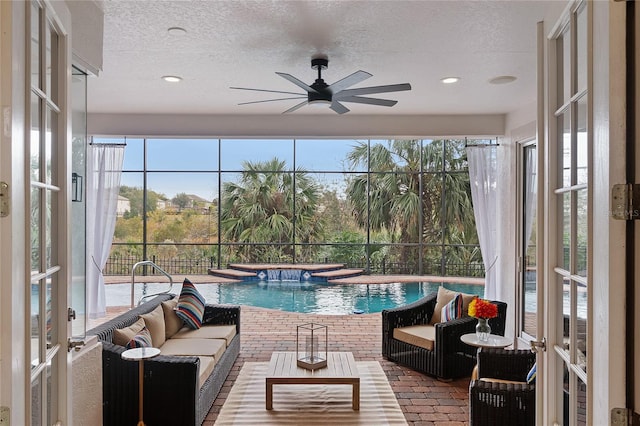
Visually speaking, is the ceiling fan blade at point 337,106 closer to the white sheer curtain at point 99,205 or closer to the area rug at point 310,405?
the area rug at point 310,405

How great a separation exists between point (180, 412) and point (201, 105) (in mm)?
3214

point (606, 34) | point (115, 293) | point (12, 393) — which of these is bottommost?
point (115, 293)

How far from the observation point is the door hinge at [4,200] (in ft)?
3.84

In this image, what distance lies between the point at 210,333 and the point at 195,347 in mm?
516

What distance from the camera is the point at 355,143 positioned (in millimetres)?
12734

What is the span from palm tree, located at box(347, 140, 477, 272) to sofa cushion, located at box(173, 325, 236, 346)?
7836 millimetres

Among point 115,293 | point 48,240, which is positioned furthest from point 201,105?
point 115,293

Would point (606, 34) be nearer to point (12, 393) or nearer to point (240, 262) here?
point (12, 393)

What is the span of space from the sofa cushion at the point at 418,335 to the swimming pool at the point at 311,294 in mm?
4312

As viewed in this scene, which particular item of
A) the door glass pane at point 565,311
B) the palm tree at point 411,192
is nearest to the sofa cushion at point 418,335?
the door glass pane at point 565,311

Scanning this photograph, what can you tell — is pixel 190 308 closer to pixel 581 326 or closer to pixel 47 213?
pixel 47 213

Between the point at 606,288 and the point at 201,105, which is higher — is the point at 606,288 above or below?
Result: below

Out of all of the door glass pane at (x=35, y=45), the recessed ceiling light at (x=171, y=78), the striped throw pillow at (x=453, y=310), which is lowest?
the striped throw pillow at (x=453, y=310)

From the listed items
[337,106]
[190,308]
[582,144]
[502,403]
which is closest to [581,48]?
[582,144]
